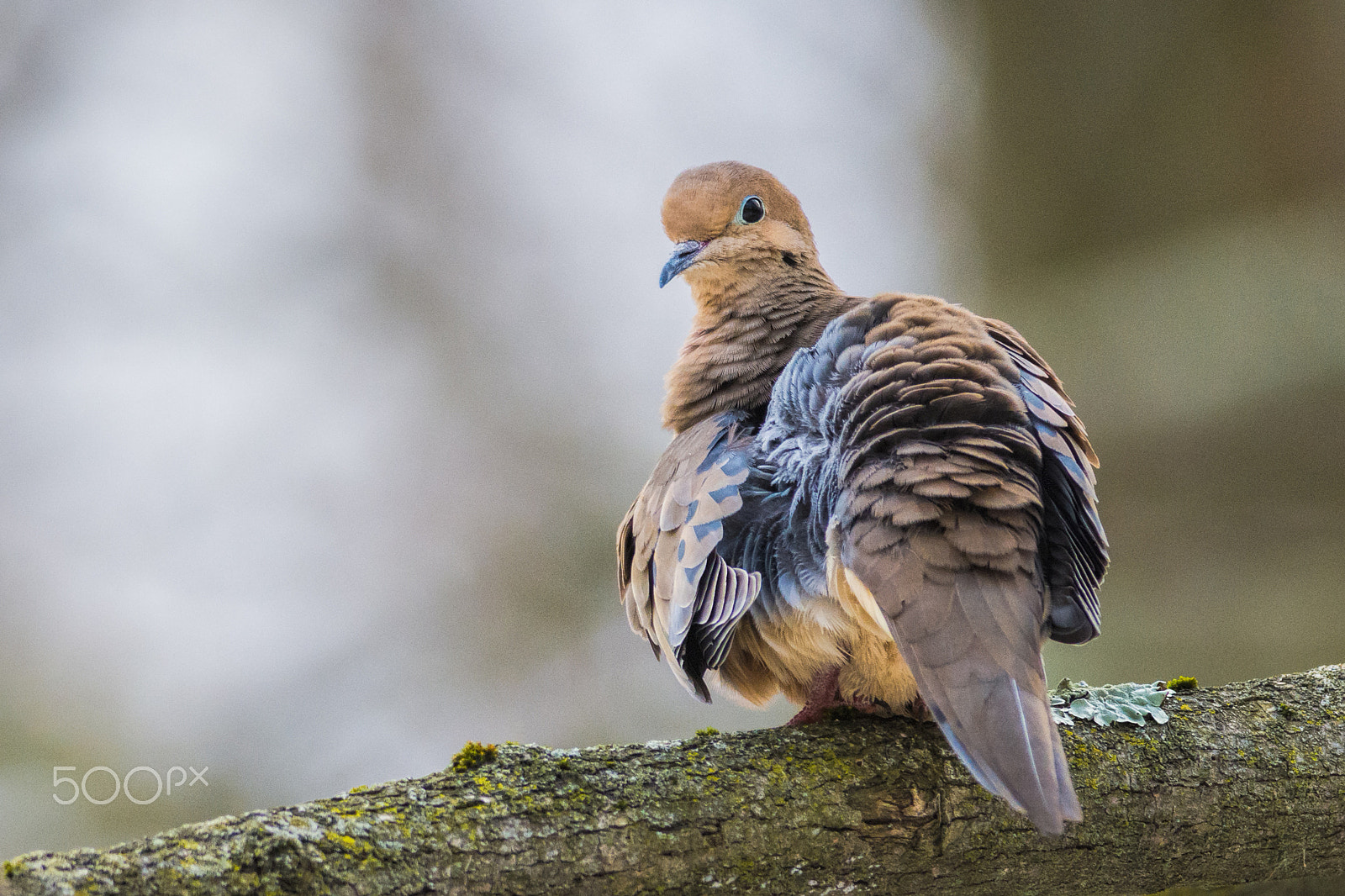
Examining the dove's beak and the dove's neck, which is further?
the dove's beak

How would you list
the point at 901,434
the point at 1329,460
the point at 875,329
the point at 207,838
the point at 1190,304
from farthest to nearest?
the point at 1190,304 < the point at 1329,460 < the point at 875,329 < the point at 901,434 < the point at 207,838

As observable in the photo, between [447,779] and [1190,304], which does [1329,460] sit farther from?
[447,779]

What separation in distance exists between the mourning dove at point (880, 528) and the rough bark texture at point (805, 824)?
21 cm

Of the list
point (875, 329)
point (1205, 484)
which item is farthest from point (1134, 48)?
point (875, 329)

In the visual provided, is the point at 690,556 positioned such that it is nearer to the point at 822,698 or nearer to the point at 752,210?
the point at 822,698

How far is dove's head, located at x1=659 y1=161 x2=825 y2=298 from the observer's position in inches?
103

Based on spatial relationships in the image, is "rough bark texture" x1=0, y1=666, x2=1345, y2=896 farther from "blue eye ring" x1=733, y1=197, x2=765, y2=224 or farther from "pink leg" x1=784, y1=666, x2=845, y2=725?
"blue eye ring" x1=733, y1=197, x2=765, y2=224

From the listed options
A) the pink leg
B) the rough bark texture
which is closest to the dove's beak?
the pink leg

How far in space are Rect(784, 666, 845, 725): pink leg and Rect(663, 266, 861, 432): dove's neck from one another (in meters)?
0.60

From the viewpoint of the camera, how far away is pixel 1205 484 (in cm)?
364

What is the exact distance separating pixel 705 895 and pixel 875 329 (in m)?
1.05

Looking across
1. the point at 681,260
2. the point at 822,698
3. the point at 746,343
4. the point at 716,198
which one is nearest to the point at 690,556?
the point at 822,698

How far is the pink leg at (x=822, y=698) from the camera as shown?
192cm

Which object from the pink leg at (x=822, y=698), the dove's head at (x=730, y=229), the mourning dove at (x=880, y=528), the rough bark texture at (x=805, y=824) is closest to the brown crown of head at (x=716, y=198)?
the dove's head at (x=730, y=229)
